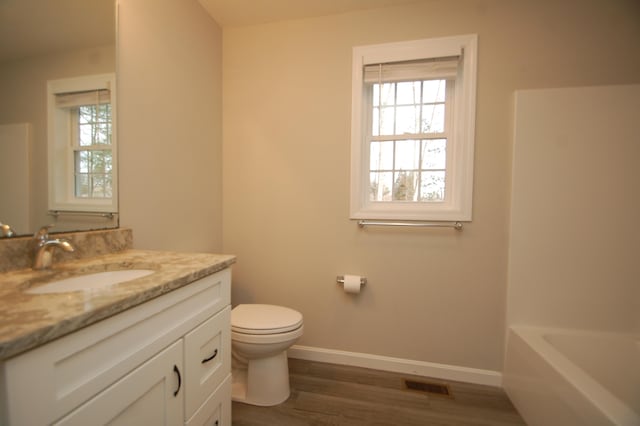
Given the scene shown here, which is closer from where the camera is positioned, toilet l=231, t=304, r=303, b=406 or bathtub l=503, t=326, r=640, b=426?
bathtub l=503, t=326, r=640, b=426

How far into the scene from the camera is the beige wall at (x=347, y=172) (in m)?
1.59

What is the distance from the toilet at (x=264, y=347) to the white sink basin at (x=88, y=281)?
0.60m

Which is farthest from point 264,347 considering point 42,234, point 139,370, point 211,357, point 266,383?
point 42,234

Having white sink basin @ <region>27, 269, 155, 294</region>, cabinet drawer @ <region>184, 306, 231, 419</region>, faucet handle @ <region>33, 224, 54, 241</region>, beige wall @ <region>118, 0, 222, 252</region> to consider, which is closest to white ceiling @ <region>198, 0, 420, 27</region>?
beige wall @ <region>118, 0, 222, 252</region>

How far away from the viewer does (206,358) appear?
3.33 ft

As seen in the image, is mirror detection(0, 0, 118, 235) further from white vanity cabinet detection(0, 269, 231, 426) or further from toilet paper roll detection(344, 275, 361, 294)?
toilet paper roll detection(344, 275, 361, 294)

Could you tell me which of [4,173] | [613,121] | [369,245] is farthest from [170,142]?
[613,121]

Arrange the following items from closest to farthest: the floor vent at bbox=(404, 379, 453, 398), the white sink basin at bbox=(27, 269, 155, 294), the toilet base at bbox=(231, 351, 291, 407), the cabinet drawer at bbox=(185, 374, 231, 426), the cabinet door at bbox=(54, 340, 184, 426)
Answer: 1. the cabinet door at bbox=(54, 340, 184, 426)
2. the white sink basin at bbox=(27, 269, 155, 294)
3. the cabinet drawer at bbox=(185, 374, 231, 426)
4. the toilet base at bbox=(231, 351, 291, 407)
5. the floor vent at bbox=(404, 379, 453, 398)

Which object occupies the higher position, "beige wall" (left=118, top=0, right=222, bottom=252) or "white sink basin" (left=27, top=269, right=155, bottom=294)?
"beige wall" (left=118, top=0, right=222, bottom=252)

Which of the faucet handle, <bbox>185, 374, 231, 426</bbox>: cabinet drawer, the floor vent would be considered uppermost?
the faucet handle

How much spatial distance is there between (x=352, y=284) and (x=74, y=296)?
1408 mm

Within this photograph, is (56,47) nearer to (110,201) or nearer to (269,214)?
(110,201)

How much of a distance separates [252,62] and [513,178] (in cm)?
193

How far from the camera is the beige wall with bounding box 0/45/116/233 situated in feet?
3.00
